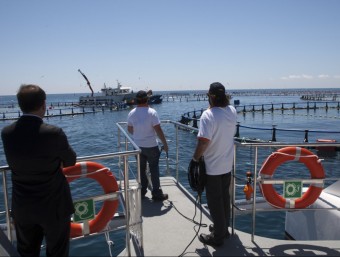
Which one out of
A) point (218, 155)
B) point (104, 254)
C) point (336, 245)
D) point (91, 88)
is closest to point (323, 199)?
point (336, 245)

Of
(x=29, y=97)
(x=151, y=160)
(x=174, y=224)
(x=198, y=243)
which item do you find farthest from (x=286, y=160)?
(x=29, y=97)

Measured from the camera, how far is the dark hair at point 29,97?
226 centimetres

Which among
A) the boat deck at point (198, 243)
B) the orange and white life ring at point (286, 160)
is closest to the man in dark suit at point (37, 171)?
the boat deck at point (198, 243)

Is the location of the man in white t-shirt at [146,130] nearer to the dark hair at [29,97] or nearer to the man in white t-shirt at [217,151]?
the man in white t-shirt at [217,151]

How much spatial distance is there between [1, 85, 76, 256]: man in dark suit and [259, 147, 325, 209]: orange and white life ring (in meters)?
2.44

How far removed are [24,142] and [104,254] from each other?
14.0ft

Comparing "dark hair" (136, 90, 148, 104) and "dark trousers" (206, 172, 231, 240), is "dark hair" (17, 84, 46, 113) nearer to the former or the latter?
"dark trousers" (206, 172, 231, 240)

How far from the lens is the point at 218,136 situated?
3.22m

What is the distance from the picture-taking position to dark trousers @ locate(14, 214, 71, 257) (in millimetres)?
2380

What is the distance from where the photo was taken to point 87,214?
3180mm

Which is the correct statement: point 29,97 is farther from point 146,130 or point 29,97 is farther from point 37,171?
point 146,130

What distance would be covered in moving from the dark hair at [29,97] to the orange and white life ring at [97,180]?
1.01 meters

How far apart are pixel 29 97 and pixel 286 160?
119 inches

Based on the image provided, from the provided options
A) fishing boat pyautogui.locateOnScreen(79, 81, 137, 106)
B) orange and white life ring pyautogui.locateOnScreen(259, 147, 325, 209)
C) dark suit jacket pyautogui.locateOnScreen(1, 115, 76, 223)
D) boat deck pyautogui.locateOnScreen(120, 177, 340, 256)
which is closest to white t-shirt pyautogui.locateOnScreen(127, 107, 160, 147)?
boat deck pyautogui.locateOnScreen(120, 177, 340, 256)
